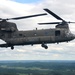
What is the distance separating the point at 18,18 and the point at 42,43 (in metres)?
8.44

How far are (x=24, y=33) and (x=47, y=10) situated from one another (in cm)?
825

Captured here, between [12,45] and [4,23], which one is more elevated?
[4,23]

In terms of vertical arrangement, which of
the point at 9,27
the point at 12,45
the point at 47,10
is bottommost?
the point at 12,45

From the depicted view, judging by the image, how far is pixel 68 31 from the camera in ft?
223

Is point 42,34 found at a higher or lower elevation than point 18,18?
lower

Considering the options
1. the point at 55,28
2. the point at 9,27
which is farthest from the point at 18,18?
the point at 55,28

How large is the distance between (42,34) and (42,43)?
233 cm

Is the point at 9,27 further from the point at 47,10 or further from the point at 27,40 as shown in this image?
the point at 47,10

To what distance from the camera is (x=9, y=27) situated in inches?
2657

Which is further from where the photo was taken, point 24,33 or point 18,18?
point 24,33

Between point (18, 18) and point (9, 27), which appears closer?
point (18, 18)

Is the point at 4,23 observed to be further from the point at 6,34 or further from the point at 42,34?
the point at 42,34

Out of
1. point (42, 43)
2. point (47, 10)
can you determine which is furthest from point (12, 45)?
point (47, 10)

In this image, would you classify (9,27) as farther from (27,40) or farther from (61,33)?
(61,33)
